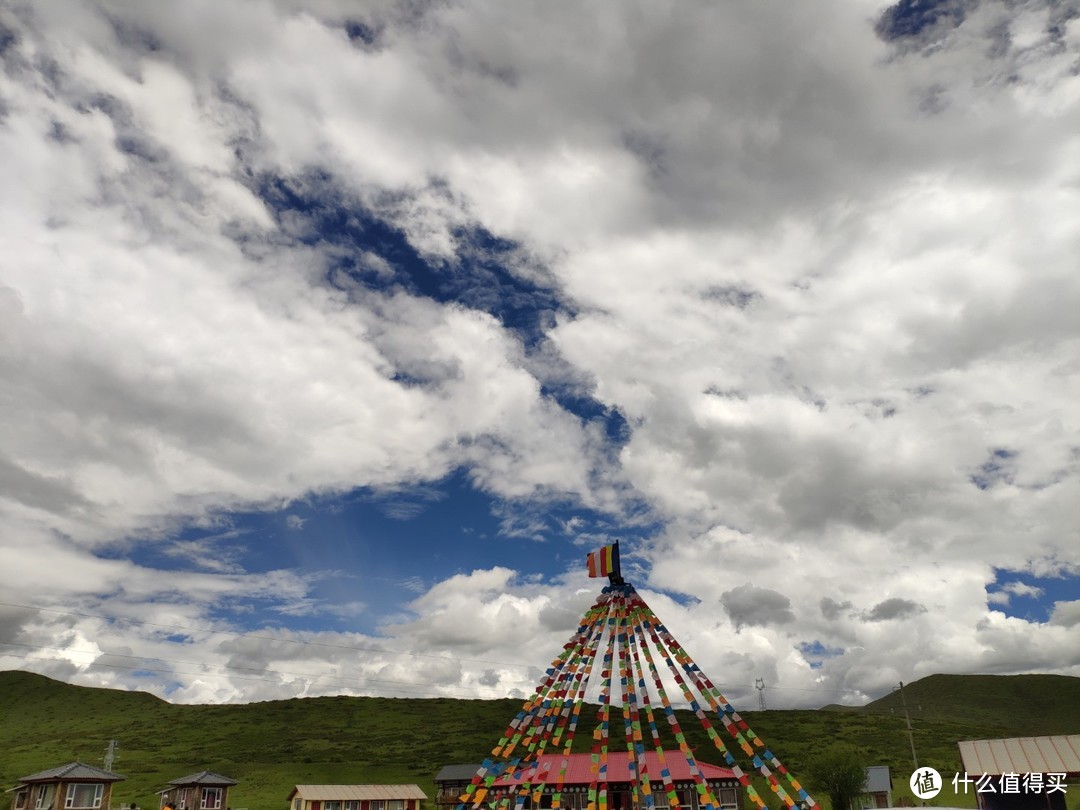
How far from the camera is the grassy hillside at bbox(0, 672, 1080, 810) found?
11088cm

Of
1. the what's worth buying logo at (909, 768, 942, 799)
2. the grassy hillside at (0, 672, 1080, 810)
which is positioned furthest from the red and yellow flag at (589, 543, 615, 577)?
the grassy hillside at (0, 672, 1080, 810)

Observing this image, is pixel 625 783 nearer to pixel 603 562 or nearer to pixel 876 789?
pixel 876 789

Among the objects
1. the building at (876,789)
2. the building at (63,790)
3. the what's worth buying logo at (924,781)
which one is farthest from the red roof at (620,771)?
the building at (63,790)

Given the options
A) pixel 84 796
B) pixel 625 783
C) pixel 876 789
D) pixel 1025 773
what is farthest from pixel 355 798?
pixel 1025 773

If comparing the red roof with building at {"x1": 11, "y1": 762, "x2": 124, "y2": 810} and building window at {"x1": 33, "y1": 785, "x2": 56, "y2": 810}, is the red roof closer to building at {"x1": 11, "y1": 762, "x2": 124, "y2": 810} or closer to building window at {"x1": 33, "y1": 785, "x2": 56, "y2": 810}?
building at {"x1": 11, "y1": 762, "x2": 124, "y2": 810}

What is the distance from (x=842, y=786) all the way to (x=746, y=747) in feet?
171

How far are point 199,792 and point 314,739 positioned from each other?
8136cm

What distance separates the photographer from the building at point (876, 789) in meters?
68.9

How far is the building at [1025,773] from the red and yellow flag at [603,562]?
84.4 feet

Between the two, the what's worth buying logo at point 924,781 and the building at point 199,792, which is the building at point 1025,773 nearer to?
the what's worth buying logo at point 924,781

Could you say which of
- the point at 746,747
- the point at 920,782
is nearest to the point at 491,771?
the point at 746,747

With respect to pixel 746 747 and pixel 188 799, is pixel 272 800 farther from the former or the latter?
pixel 746 747

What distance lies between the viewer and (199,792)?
234 feet

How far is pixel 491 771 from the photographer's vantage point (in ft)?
94.5
